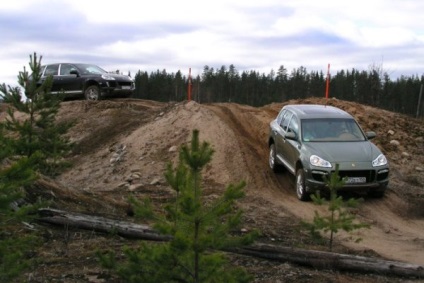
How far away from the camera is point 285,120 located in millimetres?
14055

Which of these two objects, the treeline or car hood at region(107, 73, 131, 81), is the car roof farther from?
the treeline

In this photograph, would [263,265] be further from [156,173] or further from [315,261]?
[156,173]

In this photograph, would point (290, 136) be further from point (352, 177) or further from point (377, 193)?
point (377, 193)

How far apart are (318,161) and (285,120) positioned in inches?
99.3

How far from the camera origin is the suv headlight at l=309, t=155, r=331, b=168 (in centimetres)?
1164

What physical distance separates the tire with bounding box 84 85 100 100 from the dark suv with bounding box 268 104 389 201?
35.4ft

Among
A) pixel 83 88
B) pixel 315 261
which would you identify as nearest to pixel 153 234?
pixel 315 261

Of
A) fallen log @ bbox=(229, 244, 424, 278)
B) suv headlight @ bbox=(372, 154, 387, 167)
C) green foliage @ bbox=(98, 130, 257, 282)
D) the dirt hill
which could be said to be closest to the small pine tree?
green foliage @ bbox=(98, 130, 257, 282)

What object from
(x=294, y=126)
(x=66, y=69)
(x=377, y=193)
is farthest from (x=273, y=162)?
(x=66, y=69)

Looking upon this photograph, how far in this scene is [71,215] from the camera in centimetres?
873

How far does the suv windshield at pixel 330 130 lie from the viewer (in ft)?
41.5

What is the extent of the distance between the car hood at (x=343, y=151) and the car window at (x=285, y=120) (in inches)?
58.9

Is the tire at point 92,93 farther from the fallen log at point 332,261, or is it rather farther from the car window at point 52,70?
the fallen log at point 332,261

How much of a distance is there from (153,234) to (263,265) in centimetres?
159
